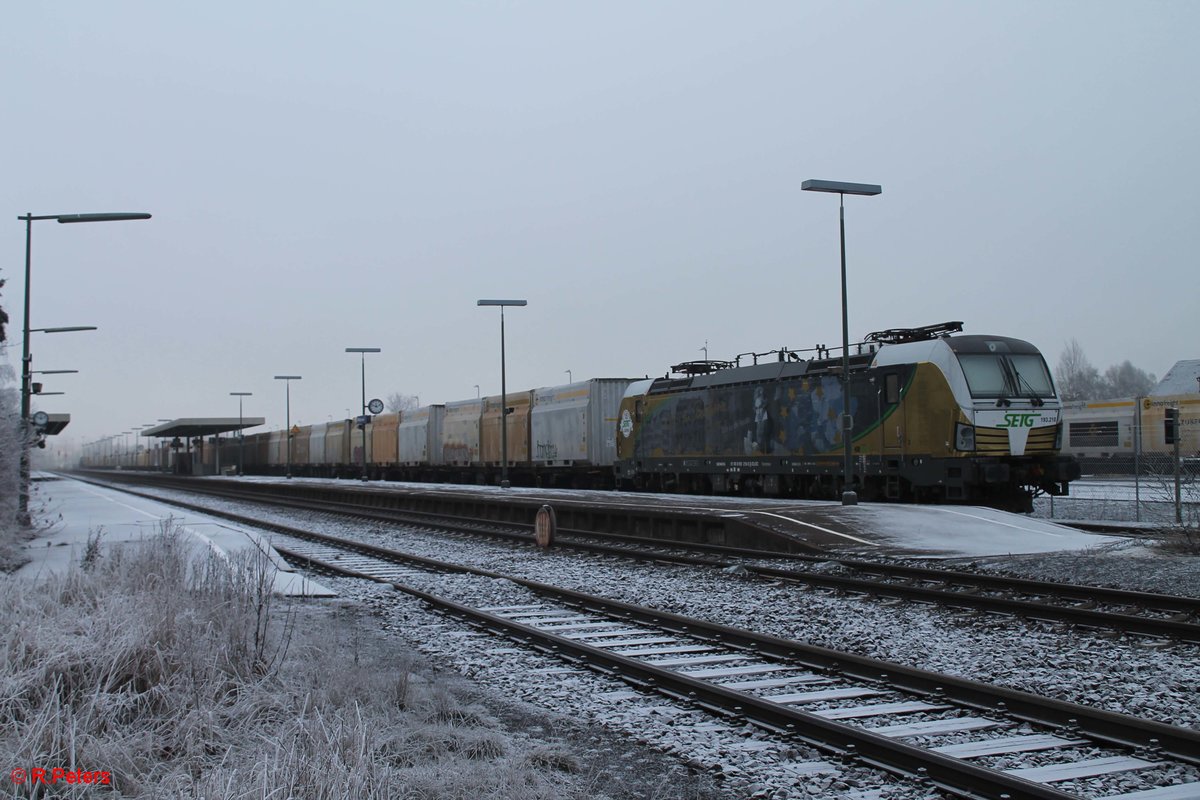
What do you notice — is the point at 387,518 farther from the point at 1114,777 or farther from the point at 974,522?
the point at 1114,777

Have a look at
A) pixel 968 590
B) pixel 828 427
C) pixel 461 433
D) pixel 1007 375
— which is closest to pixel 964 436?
pixel 1007 375

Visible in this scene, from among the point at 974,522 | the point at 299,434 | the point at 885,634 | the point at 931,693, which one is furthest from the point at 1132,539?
the point at 299,434

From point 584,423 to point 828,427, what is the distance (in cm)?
1437

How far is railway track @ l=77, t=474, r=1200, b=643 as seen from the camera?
31.5 ft

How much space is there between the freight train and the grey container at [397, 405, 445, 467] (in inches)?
432

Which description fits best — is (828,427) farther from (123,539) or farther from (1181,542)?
(123,539)

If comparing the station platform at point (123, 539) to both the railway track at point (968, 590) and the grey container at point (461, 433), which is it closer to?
the railway track at point (968, 590)

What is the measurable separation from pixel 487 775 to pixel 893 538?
13041 millimetres

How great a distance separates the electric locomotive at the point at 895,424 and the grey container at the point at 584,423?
6916 mm

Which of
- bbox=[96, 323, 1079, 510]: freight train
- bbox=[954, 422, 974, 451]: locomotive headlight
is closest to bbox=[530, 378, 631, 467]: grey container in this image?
bbox=[96, 323, 1079, 510]: freight train

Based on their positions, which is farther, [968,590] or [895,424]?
[895,424]

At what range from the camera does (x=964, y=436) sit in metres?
20.0

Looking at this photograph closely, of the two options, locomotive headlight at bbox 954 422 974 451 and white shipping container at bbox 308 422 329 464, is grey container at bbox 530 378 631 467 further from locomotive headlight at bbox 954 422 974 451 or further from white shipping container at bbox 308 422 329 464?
white shipping container at bbox 308 422 329 464

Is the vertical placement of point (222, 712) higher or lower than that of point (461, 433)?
lower
